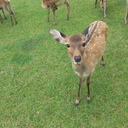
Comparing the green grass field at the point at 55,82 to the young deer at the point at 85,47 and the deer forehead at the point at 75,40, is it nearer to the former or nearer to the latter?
the young deer at the point at 85,47

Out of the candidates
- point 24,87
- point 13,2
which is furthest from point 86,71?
point 13,2

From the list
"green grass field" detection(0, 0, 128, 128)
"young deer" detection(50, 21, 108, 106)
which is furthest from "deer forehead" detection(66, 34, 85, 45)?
"green grass field" detection(0, 0, 128, 128)

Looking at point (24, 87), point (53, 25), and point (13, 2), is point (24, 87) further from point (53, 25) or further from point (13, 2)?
point (13, 2)

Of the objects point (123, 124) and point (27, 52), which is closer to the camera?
point (123, 124)

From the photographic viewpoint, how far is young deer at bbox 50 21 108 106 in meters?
2.94

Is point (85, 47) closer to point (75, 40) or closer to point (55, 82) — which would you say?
point (75, 40)

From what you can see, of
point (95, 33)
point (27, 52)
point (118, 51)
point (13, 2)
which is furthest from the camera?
point (13, 2)

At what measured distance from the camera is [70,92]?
4211mm

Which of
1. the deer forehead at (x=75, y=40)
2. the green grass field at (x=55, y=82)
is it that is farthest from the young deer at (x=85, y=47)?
the green grass field at (x=55, y=82)

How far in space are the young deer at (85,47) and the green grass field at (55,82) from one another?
0.41 metres

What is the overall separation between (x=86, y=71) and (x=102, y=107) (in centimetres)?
101

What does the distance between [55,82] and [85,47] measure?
145 cm

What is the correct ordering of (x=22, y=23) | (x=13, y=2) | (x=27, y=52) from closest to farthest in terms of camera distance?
(x=27, y=52), (x=22, y=23), (x=13, y=2)

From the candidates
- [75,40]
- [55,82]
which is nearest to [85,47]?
[75,40]
